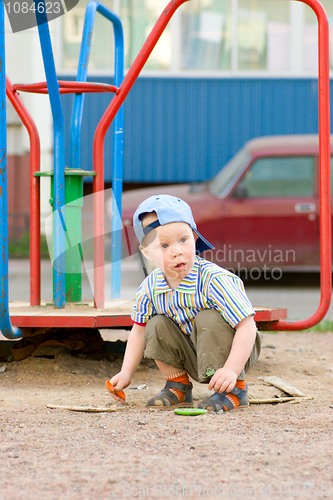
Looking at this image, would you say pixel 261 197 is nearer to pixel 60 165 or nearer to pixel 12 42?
pixel 60 165

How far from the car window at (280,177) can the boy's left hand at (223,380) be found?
15.4ft

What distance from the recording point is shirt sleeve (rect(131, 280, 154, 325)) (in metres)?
2.05

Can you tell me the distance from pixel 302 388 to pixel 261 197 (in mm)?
4147

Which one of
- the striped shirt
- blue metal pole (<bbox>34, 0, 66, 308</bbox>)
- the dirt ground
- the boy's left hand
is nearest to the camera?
the dirt ground

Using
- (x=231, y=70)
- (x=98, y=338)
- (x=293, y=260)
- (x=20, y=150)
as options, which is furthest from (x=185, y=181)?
(x=98, y=338)

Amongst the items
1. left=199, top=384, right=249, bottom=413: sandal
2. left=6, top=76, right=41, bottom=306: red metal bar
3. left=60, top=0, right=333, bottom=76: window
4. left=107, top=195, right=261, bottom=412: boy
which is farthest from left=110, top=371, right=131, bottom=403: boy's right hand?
left=60, top=0, right=333, bottom=76: window

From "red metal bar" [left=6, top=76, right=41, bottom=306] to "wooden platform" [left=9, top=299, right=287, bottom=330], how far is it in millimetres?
115

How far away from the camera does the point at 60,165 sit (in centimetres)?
241

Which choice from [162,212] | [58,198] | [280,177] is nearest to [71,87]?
[58,198]

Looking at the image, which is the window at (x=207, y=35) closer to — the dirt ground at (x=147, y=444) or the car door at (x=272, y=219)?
the car door at (x=272, y=219)

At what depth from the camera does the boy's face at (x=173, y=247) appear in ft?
6.23

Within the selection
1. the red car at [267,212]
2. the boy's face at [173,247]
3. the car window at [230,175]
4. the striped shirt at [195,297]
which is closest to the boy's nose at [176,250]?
the boy's face at [173,247]

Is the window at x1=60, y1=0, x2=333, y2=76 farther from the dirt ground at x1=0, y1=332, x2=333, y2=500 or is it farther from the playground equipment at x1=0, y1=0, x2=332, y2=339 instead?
the dirt ground at x1=0, y1=332, x2=333, y2=500

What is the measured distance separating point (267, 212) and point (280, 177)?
1.49 feet
